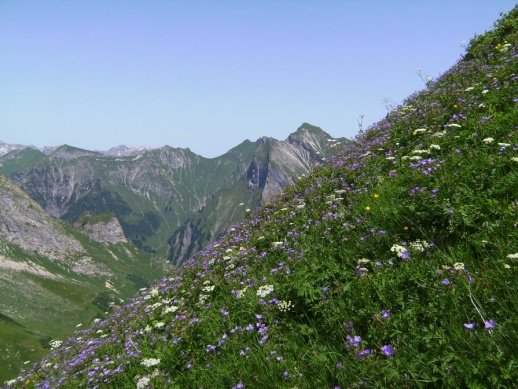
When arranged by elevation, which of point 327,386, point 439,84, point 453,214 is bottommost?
point 327,386

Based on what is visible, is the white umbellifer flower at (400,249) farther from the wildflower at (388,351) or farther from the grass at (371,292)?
the wildflower at (388,351)

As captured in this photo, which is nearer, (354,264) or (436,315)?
(436,315)

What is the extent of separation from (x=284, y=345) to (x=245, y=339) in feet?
2.95

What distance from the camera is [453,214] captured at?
206 inches

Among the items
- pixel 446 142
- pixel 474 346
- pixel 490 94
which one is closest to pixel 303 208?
pixel 446 142

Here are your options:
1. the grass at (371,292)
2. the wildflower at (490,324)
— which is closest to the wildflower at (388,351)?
the grass at (371,292)

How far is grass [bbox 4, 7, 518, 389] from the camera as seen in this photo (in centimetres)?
343

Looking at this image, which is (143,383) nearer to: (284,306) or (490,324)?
(284,306)

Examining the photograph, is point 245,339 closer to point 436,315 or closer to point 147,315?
point 436,315

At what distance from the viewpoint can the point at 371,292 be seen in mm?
4711

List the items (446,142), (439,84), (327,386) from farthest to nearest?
(439,84) < (446,142) < (327,386)

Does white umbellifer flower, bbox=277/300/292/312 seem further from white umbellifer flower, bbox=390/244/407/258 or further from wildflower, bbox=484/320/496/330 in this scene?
wildflower, bbox=484/320/496/330

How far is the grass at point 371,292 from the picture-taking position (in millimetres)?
3426

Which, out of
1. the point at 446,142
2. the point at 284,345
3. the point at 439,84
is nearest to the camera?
the point at 284,345
